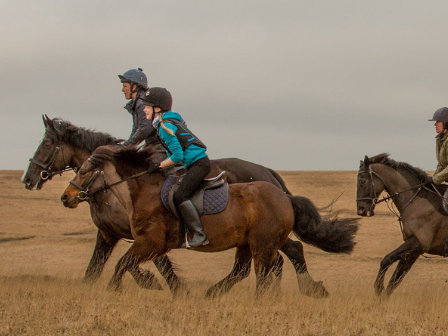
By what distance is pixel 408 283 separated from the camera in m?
15.2

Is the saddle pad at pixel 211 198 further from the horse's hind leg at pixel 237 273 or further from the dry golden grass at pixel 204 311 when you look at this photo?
the dry golden grass at pixel 204 311

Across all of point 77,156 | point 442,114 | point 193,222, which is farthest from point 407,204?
point 77,156

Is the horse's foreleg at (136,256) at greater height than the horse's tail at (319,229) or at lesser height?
lesser

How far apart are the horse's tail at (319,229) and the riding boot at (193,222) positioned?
1499 mm

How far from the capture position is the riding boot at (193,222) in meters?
9.14

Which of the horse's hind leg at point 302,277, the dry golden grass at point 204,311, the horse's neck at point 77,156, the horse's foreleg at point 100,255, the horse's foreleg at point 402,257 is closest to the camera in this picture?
the dry golden grass at point 204,311

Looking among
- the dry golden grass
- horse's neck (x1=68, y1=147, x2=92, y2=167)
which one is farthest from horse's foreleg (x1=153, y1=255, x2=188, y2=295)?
horse's neck (x1=68, y1=147, x2=92, y2=167)

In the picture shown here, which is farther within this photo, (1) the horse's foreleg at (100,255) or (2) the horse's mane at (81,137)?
(2) the horse's mane at (81,137)

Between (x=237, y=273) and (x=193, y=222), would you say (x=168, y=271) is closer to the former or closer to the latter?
(x=237, y=273)

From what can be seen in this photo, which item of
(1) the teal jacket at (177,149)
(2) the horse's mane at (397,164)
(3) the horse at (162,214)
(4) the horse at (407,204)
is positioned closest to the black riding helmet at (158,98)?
(1) the teal jacket at (177,149)

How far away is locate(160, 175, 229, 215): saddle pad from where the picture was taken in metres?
9.33

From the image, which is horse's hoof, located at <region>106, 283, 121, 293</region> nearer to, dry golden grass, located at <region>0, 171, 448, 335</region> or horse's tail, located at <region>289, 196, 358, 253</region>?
dry golden grass, located at <region>0, 171, 448, 335</region>

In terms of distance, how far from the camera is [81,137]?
11.6 m

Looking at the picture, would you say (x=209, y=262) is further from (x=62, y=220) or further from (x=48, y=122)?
(x=62, y=220)
